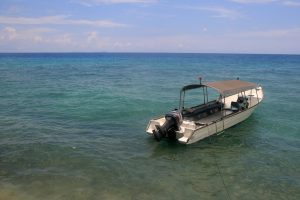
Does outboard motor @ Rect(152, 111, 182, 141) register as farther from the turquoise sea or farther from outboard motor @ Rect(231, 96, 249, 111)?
outboard motor @ Rect(231, 96, 249, 111)

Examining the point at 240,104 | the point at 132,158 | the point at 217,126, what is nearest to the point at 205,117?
the point at 217,126

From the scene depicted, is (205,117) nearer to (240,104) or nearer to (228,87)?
(228,87)

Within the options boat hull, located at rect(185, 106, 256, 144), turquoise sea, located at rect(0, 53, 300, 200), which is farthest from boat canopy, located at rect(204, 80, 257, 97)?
turquoise sea, located at rect(0, 53, 300, 200)

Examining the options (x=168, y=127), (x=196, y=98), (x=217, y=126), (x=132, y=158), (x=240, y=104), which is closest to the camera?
(x=132, y=158)

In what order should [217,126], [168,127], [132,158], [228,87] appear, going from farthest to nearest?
[228,87], [217,126], [168,127], [132,158]

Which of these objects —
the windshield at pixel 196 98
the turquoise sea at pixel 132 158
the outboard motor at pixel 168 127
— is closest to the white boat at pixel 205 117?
the outboard motor at pixel 168 127

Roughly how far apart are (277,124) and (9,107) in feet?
74.0

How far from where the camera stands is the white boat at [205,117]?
18.6 metres

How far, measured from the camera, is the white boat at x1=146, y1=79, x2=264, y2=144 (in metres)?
18.6

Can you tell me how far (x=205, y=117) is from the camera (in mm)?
22484

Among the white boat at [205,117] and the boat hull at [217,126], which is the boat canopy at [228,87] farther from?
the boat hull at [217,126]

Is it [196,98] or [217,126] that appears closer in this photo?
[217,126]

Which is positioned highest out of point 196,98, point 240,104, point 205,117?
point 240,104

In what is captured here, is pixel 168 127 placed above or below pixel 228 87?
below
